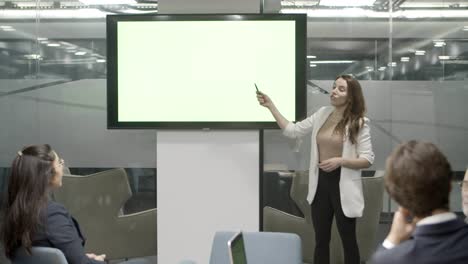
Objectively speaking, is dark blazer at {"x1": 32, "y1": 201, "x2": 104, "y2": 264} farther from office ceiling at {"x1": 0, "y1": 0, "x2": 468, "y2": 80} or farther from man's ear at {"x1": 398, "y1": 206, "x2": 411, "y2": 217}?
office ceiling at {"x1": 0, "y1": 0, "x2": 468, "y2": 80}

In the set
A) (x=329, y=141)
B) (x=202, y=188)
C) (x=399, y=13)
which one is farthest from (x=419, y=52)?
(x=202, y=188)

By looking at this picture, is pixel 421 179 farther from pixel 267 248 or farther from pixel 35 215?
pixel 35 215

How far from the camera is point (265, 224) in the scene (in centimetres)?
539

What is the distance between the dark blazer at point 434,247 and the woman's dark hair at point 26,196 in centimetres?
187

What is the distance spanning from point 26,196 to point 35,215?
0.12 metres

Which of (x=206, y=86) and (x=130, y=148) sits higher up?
(x=206, y=86)

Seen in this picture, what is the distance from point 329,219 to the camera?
4469mm

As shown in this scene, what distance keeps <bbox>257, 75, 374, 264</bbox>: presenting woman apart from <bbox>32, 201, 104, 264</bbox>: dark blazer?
198cm

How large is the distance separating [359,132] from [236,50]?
1.25 m

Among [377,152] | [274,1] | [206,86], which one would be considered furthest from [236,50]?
[377,152]

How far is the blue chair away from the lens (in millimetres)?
3414

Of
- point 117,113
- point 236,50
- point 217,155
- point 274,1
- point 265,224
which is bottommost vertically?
point 265,224

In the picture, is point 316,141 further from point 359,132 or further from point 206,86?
point 206,86

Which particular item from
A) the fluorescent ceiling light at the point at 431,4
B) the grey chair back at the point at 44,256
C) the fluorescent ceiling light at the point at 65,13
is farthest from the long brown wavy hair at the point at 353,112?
the fluorescent ceiling light at the point at 65,13
